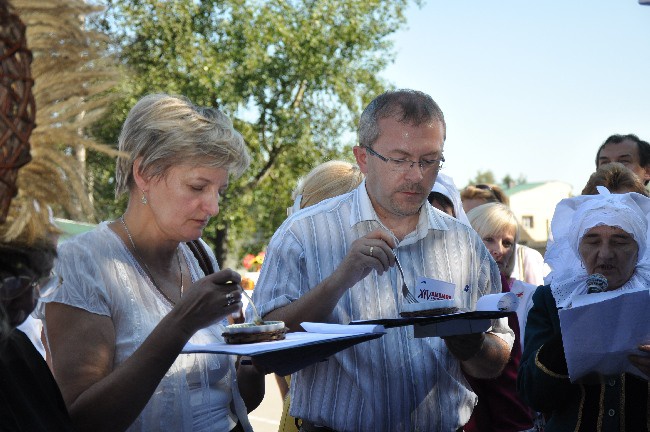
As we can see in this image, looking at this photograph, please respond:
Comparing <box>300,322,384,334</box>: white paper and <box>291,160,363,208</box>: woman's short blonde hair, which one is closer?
<box>300,322,384,334</box>: white paper

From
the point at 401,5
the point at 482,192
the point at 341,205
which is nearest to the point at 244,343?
the point at 341,205

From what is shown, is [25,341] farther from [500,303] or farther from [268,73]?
[268,73]

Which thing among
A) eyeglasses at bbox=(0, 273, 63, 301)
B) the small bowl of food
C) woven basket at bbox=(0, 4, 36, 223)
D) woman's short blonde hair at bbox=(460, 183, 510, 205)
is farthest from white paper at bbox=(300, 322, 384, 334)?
woman's short blonde hair at bbox=(460, 183, 510, 205)

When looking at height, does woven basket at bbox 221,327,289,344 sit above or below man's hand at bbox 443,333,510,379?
above

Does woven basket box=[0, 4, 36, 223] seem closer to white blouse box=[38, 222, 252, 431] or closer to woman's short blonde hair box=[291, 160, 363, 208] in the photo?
white blouse box=[38, 222, 252, 431]

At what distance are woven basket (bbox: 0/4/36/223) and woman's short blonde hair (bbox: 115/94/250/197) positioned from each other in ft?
4.61

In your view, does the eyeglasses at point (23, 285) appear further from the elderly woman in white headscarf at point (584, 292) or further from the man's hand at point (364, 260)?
the elderly woman in white headscarf at point (584, 292)

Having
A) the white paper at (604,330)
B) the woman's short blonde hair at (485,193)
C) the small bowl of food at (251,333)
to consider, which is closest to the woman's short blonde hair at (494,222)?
the woman's short blonde hair at (485,193)

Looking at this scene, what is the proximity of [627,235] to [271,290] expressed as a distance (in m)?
1.52

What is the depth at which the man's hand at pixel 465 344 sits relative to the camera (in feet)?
10.7

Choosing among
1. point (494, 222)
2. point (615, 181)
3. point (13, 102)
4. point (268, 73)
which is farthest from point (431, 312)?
point (268, 73)

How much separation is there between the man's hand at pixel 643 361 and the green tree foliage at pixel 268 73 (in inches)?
951

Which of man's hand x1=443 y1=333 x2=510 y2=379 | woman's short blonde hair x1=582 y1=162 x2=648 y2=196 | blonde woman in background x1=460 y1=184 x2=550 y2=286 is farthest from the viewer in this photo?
blonde woman in background x1=460 y1=184 x2=550 y2=286

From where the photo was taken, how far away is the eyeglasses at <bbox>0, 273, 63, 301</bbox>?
1579 mm
